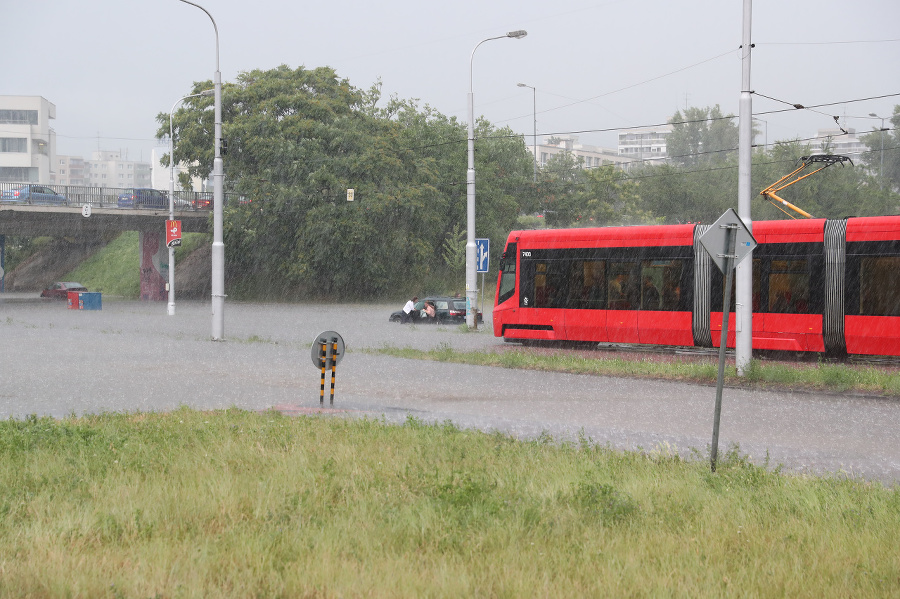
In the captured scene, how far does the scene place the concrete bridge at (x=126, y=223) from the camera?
54469 mm

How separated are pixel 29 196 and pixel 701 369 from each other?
155 feet

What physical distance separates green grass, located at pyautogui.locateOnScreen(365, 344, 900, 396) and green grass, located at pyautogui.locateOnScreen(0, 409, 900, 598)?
7.28 meters

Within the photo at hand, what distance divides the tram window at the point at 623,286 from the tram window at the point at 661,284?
23 centimetres

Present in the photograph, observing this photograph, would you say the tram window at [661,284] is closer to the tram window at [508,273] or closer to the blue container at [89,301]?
the tram window at [508,273]

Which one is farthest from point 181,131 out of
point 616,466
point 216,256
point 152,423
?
point 616,466

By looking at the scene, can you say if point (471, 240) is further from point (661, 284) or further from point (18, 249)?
point (18, 249)

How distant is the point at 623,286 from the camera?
2219cm

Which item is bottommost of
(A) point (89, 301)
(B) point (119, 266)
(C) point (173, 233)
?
(A) point (89, 301)

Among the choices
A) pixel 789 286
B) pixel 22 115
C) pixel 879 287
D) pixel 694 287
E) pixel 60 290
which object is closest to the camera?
pixel 879 287

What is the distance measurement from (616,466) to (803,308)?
41.4 ft

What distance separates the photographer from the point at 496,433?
10617mm

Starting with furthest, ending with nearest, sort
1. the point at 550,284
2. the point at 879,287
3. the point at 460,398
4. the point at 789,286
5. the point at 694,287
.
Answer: the point at 550,284 → the point at 694,287 → the point at 789,286 → the point at 879,287 → the point at 460,398

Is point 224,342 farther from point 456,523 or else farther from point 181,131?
point 181,131

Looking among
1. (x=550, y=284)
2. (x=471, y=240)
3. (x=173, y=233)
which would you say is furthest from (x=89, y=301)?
(x=550, y=284)
